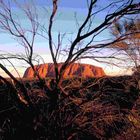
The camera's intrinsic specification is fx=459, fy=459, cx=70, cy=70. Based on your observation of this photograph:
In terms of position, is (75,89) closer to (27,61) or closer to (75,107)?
(75,107)

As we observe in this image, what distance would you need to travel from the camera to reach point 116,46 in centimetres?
1216

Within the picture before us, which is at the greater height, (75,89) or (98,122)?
(75,89)

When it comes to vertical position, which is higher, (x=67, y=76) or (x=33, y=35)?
(x=33, y=35)

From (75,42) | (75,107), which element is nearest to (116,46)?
(75,42)

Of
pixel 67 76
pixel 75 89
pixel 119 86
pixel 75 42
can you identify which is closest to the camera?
pixel 75 42

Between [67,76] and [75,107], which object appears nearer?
[75,107]

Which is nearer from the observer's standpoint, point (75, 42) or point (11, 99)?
point (75, 42)

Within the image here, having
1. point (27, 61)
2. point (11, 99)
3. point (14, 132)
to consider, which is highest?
point (27, 61)

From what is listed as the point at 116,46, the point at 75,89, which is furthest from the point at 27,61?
the point at 116,46

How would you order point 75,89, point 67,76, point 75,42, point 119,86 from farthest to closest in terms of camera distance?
point 119,86, point 67,76, point 75,89, point 75,42

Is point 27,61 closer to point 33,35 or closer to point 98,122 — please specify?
point 33,35

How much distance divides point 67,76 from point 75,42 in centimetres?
227

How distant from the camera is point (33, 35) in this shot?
40.1ft

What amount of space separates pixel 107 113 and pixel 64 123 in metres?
1.21
